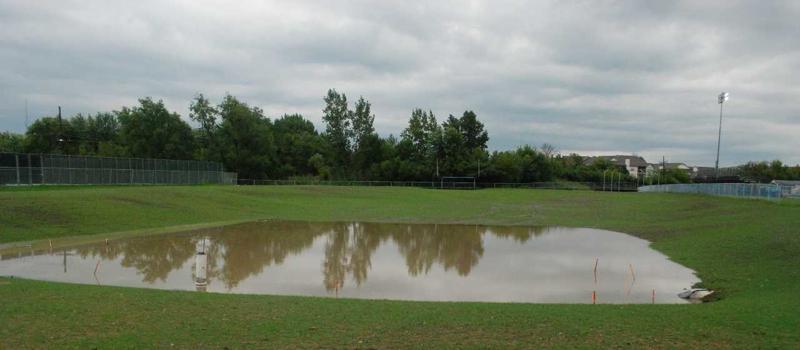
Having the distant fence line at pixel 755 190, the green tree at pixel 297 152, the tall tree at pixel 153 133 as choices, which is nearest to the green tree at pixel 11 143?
the tall tree at pixel 153 133

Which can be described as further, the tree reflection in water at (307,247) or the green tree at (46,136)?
the green tree at (46,136)

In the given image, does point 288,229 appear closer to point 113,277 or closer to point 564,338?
point 113,277

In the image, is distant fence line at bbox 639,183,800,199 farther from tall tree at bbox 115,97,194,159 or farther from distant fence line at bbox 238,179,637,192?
tall tree at bbox 115,97,194,159

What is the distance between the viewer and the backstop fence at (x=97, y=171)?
48344 millimetres

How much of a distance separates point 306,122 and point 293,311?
139942mm

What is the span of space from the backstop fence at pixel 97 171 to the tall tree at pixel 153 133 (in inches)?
437

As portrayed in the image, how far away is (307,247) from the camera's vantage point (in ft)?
87.2

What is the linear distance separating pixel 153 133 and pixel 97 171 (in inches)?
1196

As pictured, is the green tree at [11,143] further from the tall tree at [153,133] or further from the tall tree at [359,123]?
the tall tree at [359,123]

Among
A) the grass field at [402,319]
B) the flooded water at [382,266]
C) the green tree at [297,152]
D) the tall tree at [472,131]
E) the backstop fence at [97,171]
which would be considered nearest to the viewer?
the grass field at [402,319]

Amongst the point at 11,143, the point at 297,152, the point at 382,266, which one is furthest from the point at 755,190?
the point at 11,143

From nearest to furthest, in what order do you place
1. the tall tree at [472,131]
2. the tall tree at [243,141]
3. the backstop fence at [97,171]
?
1. the backstop fence at [97,171]
2. the tall tree at [243,141]
3. the tall tree at [472,131]

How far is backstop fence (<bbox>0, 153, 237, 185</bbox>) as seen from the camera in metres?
48.3

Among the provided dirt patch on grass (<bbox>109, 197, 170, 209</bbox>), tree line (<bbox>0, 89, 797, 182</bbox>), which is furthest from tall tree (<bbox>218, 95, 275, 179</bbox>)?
dirt patch on grass (<bbox>109, 197, 170, 209</bbox>)
